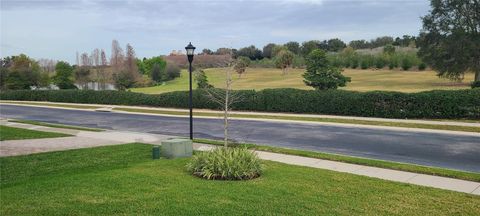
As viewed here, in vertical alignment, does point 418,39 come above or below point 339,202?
above

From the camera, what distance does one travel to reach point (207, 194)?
8281 millimetres

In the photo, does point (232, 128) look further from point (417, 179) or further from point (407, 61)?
point (407, 61)

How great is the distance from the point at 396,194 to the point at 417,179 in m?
2.07

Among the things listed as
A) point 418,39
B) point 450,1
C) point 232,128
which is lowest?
point 232,128

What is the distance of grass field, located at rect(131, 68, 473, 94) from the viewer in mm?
52375

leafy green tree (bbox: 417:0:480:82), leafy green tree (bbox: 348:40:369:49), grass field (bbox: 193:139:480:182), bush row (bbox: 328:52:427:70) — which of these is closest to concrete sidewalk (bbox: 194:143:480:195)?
grass field (bbox: 193:139:480:182)

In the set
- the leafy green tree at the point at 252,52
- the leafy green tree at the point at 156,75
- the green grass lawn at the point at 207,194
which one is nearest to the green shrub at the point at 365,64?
the leafy green tree at the point at 156,75

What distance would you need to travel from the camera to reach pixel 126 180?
30.9 ft

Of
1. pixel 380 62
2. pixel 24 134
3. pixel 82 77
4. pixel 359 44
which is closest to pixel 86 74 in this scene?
pixel 82 77

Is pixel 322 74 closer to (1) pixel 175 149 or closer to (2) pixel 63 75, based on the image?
(1) pixel 175 149

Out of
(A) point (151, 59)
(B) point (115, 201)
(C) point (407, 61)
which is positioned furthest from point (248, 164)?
(A) point (151, 59)

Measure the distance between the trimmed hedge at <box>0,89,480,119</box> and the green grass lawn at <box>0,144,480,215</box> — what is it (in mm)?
14942

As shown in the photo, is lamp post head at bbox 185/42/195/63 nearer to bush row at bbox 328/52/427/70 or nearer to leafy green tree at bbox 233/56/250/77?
leafy green tree at bbox 233/56/250/77

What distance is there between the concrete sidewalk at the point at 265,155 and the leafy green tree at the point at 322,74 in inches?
709
